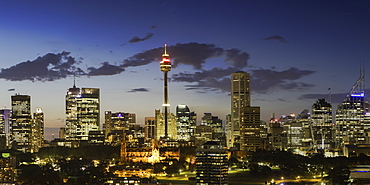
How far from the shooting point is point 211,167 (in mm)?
118500

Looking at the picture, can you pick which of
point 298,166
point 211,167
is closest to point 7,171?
point 211,167

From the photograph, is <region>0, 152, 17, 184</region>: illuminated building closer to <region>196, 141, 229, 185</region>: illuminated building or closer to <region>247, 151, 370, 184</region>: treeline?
<region>196, 141, 229, 185</region>: illuminated building

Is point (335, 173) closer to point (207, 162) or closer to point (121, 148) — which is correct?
point (207, 162)

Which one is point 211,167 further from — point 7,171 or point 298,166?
point 7,171

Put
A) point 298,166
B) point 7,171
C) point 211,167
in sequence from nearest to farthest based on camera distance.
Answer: point 211,167, point 7,171, point 298,166

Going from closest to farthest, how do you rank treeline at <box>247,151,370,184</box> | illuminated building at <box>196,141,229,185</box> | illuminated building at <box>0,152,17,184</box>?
illuminated building at <box>196,141,229,185</box>, illuminated building at <box>0,152,17,184</box>, treeline at <box>247,151,370,184</box>

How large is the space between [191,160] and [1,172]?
68.2 m

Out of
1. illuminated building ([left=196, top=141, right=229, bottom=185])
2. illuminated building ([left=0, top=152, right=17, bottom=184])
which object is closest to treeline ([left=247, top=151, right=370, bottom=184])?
illuminated building ([left=196, top=141, right=229, bottom=185])

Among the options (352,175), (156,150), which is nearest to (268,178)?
(352,175)

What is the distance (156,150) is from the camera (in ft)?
628

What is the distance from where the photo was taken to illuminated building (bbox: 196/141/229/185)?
118m

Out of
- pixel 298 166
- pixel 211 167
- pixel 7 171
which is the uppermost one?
pixel 211 167

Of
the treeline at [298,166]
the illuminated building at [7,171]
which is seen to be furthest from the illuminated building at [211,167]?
the illuminated building at [7,171]

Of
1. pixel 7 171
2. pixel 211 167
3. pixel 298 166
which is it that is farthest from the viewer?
pixel 298 166
